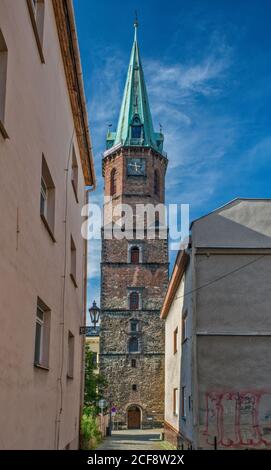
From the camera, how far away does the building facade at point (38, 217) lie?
620 centimetres

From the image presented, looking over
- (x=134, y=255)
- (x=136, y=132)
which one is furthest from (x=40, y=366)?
(x=136, y=132)

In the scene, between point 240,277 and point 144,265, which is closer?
point 240,277

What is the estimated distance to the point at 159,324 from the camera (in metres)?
49.5

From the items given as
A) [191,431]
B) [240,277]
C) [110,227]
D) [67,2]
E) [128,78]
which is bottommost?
[191,431]

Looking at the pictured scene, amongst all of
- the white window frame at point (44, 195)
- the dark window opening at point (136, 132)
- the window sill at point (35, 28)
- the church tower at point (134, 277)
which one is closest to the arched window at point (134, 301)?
the church tower at point (134, 277)

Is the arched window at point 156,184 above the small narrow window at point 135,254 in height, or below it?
above

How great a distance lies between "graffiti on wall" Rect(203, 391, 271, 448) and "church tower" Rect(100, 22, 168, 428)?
1298 inches

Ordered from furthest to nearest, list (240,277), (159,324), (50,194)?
1. (159,324)
2. (240,277)
3. (50,194)

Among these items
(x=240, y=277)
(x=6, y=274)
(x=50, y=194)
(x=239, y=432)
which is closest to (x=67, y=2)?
(x=50, y=194)

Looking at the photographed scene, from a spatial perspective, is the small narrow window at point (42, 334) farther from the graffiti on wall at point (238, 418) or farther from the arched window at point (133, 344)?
the arched window at point (133, 344)

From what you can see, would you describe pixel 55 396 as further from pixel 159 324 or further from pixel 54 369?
pixel 159 324

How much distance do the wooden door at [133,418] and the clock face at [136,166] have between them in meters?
20.8

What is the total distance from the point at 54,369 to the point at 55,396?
0.50 m

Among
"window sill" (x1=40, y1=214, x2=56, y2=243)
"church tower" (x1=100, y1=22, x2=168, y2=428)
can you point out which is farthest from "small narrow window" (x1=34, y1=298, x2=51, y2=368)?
"church tower" (x1=100, y1=22, x2=168, y2=428)
